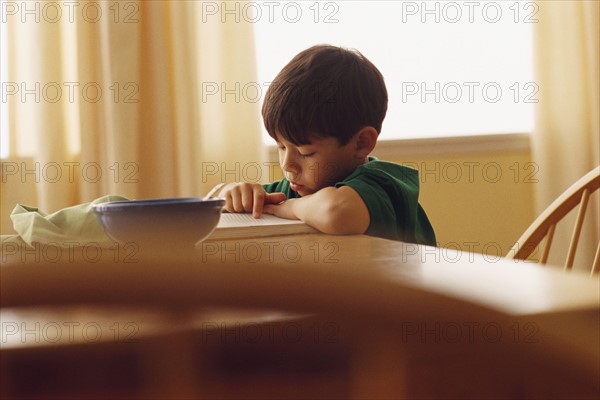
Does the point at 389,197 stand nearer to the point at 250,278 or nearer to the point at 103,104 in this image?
the point at 250,278

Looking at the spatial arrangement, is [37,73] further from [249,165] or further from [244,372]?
[244,372]

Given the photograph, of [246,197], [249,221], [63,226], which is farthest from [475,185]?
[63,226]

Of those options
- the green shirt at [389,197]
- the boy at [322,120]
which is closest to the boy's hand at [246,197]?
the boy at [322,120]

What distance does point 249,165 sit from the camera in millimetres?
2553

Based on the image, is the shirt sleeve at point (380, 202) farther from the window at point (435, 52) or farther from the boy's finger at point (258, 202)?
the window at point (435, 52)

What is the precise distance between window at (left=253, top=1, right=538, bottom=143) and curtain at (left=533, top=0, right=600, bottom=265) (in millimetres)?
52

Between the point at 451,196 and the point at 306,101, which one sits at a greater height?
the point at 306,101

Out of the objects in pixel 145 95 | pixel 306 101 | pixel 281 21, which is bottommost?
pixel 306 101

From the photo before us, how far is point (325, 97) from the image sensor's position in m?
1.25

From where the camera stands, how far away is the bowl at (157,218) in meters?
0.57

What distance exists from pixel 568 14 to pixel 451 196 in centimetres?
79

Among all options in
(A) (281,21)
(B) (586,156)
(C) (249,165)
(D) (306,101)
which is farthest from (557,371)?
(B) (586,156)

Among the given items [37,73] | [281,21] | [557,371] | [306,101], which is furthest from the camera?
[281,21]

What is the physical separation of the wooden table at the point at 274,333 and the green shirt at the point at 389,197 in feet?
2.63
